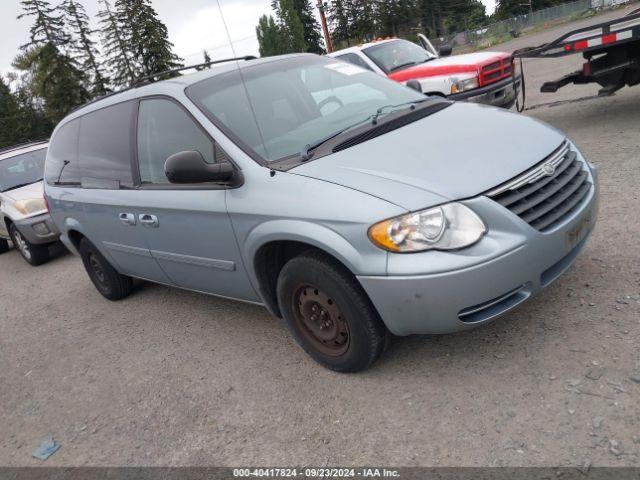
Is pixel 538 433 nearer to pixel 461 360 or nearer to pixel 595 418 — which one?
pixel 595 418

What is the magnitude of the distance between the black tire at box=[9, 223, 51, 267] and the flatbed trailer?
23.7ft

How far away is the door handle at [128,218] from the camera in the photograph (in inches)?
157

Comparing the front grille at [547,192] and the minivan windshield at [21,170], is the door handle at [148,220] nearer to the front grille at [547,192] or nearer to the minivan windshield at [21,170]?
the front grille at [547,192]

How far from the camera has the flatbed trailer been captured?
20.6ft

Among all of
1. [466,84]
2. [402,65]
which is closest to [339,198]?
[466,84]

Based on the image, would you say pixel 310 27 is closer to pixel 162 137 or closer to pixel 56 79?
pixel 56 79

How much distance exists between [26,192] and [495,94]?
285 inches

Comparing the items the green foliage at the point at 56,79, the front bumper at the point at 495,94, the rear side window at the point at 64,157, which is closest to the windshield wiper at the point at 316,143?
the rear side window at the point at 64,157

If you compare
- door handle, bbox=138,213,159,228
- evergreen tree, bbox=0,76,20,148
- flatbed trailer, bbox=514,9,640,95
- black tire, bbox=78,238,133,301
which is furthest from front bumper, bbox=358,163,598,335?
evergreen tree, bbox=0,76,20,148

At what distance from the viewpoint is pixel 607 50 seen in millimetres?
6574

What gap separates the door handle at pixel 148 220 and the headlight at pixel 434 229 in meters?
1.93

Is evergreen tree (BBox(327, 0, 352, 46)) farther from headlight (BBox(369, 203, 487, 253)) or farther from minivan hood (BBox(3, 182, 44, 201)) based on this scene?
headlight (BBox(369, 203, 487, 253))

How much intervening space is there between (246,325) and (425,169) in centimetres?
202

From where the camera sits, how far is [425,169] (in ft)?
8.74
